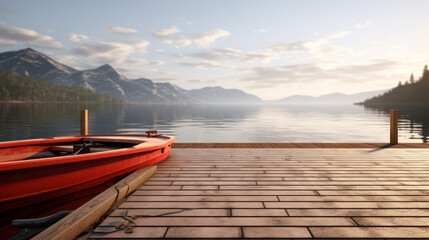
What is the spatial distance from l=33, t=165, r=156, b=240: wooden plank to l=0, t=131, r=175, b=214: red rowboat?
0.88 meters

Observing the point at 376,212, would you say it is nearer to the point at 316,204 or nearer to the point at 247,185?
the point at 316,204

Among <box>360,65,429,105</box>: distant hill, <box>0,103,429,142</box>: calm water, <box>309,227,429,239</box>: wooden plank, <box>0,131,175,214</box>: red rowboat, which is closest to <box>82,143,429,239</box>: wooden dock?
<box>309,227,429,239</box>: wooden plank

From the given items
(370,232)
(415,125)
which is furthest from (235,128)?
(370,232)

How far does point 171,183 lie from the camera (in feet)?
15.3

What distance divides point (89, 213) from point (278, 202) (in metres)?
2.44

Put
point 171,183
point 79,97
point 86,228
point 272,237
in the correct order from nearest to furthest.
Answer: point 272,237, point 86,228, point 171,183, point 79,97

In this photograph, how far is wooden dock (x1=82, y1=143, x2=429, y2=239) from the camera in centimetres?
290

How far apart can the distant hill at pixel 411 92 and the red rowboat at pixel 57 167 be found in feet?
633

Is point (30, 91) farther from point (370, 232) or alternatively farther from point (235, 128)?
point (370, 232)

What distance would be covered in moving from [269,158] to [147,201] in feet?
13.3

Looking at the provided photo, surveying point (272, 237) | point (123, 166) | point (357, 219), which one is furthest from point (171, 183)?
point (357, 219)

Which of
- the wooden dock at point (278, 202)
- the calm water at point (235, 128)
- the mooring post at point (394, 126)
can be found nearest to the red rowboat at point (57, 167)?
the wooden dock at point (278, 202)

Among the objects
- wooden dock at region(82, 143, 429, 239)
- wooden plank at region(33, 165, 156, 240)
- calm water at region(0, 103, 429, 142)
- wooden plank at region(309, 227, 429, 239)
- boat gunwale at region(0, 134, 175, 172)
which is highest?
boat gunwale at region(0, 134, 175, 172)

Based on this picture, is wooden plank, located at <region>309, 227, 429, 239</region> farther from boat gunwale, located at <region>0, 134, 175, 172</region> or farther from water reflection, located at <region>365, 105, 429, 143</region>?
water reflection, located at <region>365, 105, 429, 143</region>
